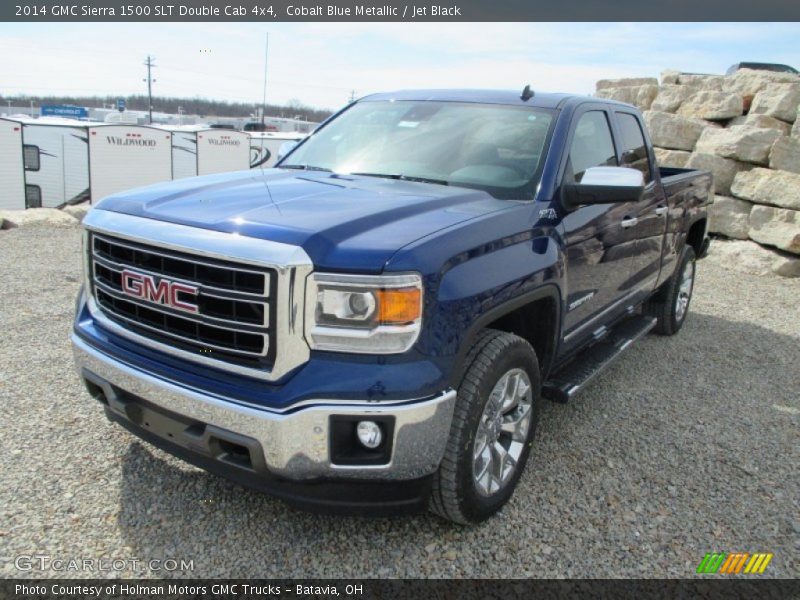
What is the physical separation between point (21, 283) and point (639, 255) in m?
6.14

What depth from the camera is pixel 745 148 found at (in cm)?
1008

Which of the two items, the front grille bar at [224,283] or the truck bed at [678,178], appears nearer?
the front grille bar at [224,283]

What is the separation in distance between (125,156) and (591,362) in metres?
18.7

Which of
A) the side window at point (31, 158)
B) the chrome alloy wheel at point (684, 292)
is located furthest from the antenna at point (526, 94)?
the side window at point (31, 158)

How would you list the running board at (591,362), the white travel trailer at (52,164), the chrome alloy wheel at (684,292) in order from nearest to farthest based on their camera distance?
the running board at (591,362), the chrome alloy wheel at (684,292), the white travel trailer at (52,164)

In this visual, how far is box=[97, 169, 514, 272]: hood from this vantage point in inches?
89.1

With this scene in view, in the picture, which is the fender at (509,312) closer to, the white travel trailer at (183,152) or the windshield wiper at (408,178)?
the windshield wiper at (408,178)

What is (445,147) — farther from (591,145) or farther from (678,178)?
(678,178)

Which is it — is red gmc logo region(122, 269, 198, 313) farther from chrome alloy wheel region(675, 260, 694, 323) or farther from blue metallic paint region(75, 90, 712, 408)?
chrome alloy wheel region(675, 260, 694, 323)

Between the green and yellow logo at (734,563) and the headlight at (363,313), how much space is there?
5.62 ft

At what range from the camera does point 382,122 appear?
12.8 ft

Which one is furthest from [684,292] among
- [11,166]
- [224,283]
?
[11,166]

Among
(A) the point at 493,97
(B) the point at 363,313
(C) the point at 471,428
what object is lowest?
(C) the point at 471,428

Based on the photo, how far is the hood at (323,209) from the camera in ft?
7.43
